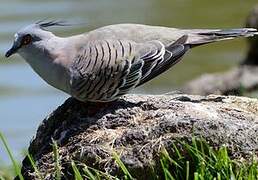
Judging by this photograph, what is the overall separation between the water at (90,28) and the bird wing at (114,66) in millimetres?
4311

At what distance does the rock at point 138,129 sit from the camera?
18.7 ft

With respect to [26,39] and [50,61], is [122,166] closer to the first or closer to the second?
[50,61]

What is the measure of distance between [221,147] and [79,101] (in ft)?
3.78

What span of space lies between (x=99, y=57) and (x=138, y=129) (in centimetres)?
71

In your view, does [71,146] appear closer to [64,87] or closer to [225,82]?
[64,87]

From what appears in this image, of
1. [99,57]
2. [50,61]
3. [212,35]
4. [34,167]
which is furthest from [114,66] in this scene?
[34,167]

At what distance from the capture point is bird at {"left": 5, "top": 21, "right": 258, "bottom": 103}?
6.26 metres

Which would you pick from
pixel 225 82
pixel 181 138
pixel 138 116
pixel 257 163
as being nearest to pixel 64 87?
pixel 138 116

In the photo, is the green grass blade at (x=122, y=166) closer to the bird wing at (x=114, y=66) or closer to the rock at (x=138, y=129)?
the rock at (x=138, y=129)

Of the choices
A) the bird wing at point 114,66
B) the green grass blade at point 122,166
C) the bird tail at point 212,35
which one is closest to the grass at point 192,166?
the green grass blade at point 122,166

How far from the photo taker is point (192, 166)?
5.64m

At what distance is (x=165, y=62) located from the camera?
21.3ft

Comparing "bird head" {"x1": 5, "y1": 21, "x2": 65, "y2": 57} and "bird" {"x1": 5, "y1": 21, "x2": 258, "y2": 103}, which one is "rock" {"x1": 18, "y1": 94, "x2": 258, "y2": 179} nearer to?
"bird" {"x1": 5, "y1": 21, "x2": 258, "y2": 103}

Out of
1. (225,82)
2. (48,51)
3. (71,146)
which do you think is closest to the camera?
(71,146)
